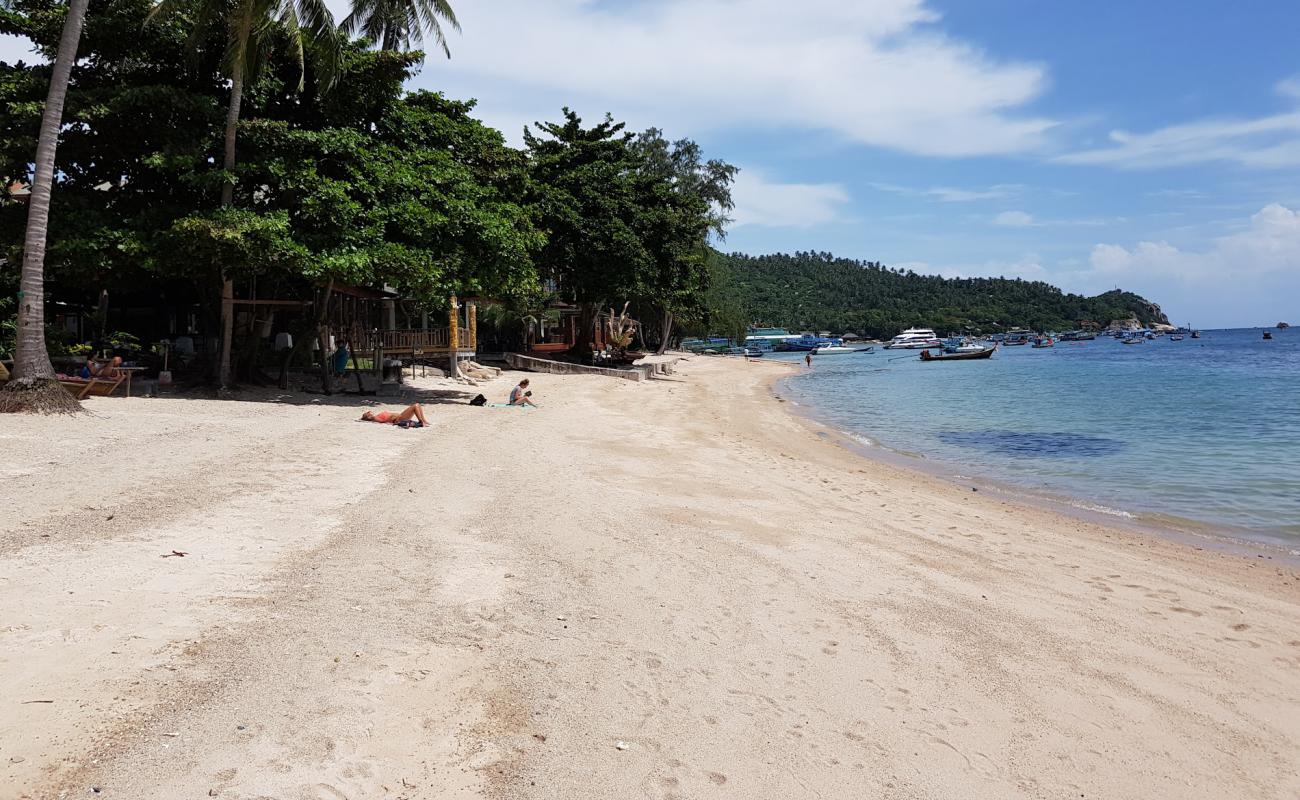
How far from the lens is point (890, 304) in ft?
567

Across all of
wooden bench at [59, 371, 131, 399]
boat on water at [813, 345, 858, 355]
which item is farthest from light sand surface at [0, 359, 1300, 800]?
boat on water at [813, 345, 858, 355]

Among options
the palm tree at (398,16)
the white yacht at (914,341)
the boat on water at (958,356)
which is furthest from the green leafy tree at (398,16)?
the white yacht at (914,341)

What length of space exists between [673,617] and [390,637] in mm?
1902

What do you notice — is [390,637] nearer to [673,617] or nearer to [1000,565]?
[673,617]

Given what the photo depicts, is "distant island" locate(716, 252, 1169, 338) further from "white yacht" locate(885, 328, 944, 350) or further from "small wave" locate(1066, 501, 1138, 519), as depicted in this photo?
"small wave" locate(1066, 501, 1138, 519)

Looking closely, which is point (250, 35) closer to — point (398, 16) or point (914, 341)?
point (398, 16)

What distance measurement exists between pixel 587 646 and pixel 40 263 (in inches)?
516

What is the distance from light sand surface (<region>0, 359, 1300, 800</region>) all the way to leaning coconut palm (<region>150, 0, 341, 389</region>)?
28.5ft

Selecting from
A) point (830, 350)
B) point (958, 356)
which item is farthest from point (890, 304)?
point (958, 356)

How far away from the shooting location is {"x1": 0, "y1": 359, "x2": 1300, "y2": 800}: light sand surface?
3654 mm

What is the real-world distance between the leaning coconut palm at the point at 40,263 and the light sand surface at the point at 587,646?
3.57 metres

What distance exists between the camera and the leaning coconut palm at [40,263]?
1277 centimetres

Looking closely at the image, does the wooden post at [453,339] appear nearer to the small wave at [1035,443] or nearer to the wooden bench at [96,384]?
the wooden bench at [96,384]

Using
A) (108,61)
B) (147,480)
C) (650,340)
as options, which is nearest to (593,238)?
(108,61)
